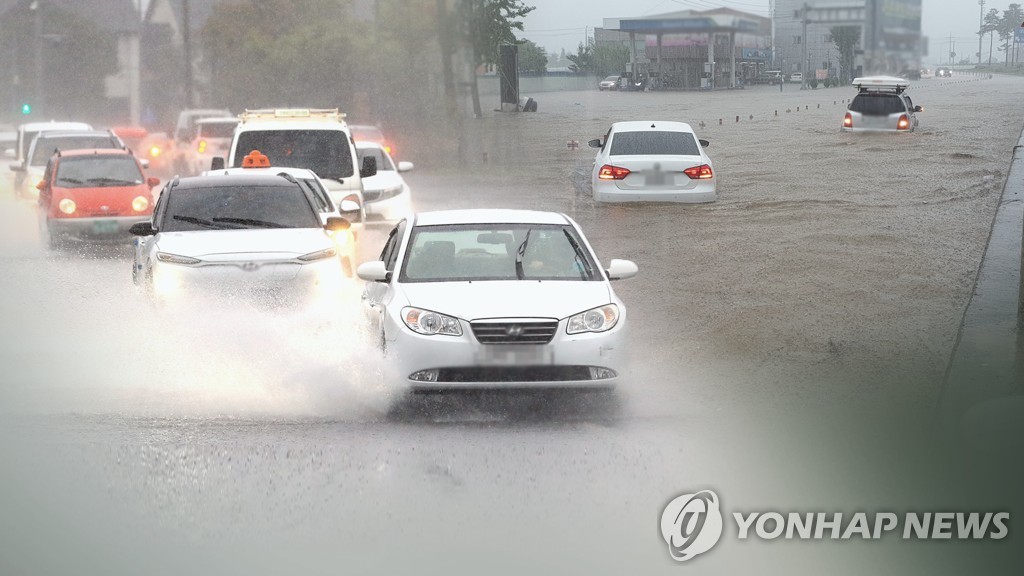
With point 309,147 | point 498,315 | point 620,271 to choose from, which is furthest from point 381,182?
point 498,315

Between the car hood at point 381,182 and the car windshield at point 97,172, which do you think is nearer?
the car hood at point 381,182

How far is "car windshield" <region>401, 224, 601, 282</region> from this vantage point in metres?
9.93

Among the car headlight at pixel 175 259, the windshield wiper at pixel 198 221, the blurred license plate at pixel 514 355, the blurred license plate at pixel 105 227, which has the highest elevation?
the windshield wiper at pixel 198 221

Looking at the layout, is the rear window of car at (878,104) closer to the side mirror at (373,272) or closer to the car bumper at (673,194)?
the car bumper at (673,194)

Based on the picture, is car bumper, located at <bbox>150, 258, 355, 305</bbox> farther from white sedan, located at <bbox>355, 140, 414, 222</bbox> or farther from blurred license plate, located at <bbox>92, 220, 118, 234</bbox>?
blurred license plate, located at <bbox>92, 220, 118, 234</bbox>

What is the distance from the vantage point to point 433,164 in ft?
146

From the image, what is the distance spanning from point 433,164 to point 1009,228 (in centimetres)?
2690

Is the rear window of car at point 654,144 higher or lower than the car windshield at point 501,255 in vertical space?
lower

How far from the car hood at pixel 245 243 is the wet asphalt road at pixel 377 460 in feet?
1.80

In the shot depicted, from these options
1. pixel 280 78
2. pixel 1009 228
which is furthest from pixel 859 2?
pixel 280 78

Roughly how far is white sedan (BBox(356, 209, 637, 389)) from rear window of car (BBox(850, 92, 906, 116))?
3265 centimetres

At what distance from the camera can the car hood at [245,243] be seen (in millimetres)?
12070

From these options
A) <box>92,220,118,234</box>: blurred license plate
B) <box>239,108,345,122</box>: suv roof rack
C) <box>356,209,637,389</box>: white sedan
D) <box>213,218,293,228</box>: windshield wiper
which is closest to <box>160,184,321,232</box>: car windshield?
<box>213,218,293,228</box>: windshield wiper

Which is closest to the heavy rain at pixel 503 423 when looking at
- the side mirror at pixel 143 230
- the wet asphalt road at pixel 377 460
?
the wet asphalt road at pixel 377 460
